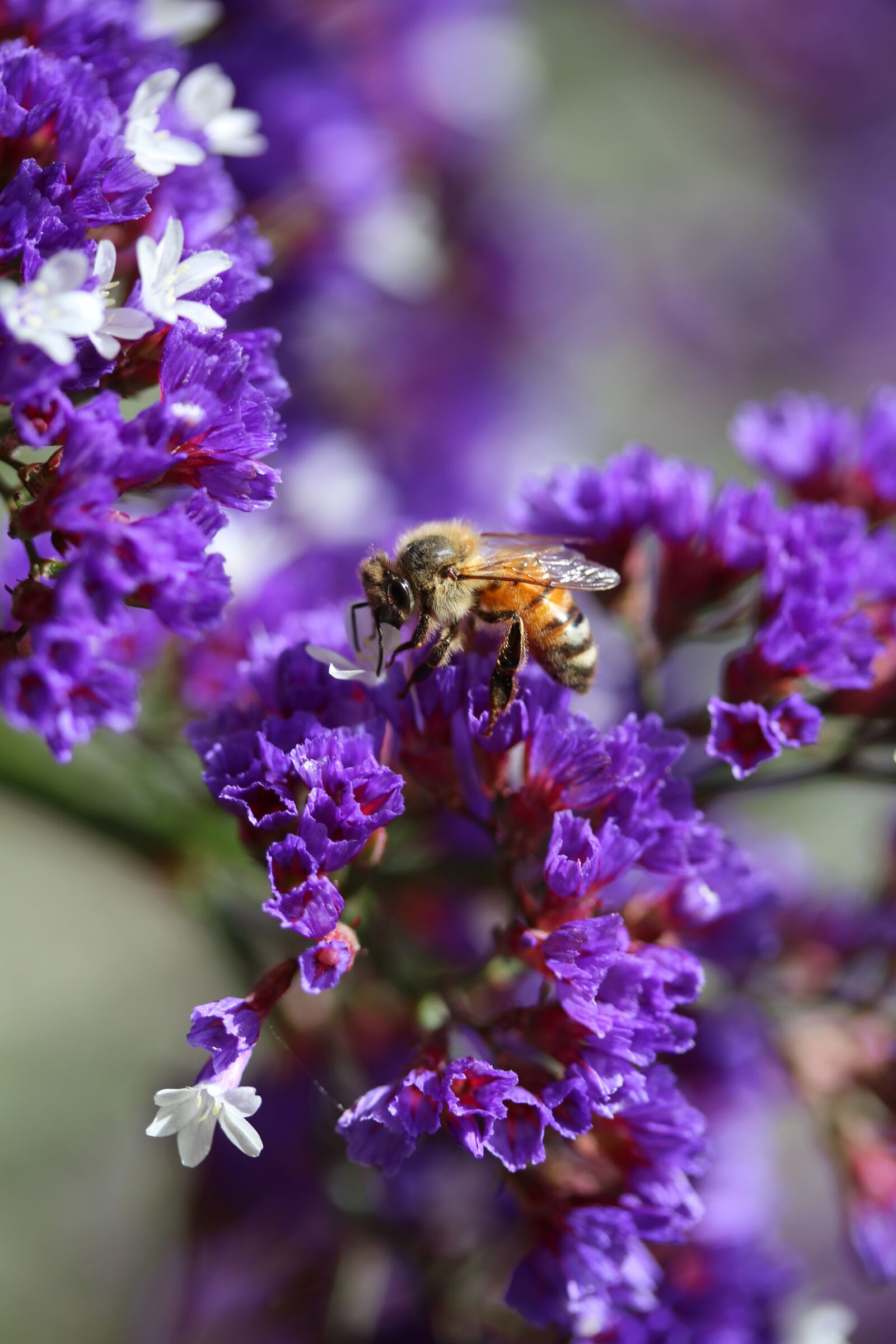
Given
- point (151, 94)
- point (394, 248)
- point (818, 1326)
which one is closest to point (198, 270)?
point (151, 94)

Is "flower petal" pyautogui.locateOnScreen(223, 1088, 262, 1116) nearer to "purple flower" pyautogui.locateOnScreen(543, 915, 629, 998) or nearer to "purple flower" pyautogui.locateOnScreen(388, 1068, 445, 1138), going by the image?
"purple flower" pyautogui.locateOnScreen(388, 1068, 445, 1138)

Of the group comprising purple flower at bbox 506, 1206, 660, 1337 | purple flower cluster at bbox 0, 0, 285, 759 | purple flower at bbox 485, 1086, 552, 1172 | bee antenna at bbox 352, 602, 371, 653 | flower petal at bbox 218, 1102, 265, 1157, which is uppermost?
purple flower cluster at bbox 0, 0, 285, 759

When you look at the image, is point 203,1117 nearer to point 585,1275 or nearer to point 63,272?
point 585,1275

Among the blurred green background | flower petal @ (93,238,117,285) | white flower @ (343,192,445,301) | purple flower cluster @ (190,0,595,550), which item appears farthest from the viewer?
white flower @ (343,192,445,301)

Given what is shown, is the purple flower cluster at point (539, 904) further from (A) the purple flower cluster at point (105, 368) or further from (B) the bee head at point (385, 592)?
(A) the purple flower cluster at point (105, 368)

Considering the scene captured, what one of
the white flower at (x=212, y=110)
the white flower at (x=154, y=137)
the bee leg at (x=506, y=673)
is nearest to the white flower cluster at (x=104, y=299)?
the white flower at (x=154, y=137)

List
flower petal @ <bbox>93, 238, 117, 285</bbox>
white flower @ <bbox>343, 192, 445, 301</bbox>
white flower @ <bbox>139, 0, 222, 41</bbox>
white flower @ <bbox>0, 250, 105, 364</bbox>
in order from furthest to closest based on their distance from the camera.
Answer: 1. white flower @ <bbox>343, 192, 445, 301</bbox>
2. white flower @ <bbox>139, 0, 222, 41</bbox>
3. flower petal @ <bbox>93, 238, 117, 285</bbox>
4. white flower @ <bbox>0, 250, 105, 364</bbox>

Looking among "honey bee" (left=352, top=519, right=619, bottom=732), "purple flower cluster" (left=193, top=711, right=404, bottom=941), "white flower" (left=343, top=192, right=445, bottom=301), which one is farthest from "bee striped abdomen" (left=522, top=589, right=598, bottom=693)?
"white flower" (left=343, top=192, right=445, bottom=301)
